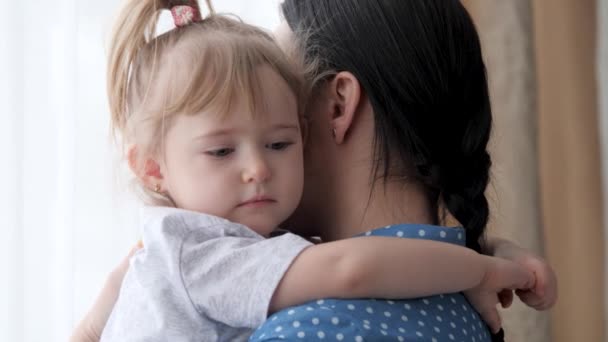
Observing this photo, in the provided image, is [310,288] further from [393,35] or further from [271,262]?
[393,35]

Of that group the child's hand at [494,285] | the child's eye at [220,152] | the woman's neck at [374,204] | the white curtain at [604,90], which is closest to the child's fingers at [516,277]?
the child's hand at [494,285]

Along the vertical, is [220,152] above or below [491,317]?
above

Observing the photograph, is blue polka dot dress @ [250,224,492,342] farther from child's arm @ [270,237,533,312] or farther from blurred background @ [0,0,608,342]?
blurred background @ [0,0,608,342]

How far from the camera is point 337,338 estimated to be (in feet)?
3.42

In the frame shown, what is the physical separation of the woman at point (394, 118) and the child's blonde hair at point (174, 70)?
0.07 meters

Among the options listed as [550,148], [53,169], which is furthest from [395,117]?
[550,148]

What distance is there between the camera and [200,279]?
1.10 meters

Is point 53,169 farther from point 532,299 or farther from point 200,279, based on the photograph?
point 532,299

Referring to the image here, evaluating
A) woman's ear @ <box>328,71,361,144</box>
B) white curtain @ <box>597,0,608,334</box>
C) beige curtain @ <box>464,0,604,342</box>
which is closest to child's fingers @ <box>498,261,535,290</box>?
woman's ear @ <box>328,71,361,144</box>

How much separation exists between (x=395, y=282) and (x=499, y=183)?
1.33 metres

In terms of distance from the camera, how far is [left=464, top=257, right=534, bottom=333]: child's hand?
127cm

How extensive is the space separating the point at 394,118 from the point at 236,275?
1.17 ft

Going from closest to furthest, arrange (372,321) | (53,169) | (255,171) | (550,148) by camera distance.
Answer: (372,321), (255,171), (53,169), (550,148)

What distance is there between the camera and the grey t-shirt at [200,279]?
1086mm
